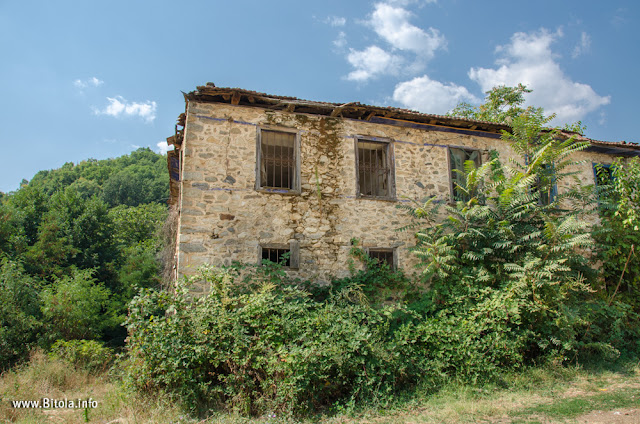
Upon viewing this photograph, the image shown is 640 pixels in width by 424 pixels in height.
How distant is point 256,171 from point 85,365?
237 inches

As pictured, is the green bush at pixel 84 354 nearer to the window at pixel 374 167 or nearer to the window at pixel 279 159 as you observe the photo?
the window at pixel 279 159

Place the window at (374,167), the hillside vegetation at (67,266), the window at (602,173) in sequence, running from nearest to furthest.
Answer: the window at (374,167) → the hillside vegetation at (67,266) → the window at (602,173)

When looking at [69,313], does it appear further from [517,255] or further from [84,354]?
[517,255]

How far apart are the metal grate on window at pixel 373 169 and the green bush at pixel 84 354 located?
7661mm

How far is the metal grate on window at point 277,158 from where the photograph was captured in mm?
9883

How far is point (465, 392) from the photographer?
22.4ft

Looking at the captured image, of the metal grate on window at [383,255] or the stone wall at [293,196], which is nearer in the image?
the stone wall at [293,196]

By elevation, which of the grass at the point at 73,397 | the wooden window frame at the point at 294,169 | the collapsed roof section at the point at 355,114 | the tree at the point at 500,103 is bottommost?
the grass at the point at 73,397

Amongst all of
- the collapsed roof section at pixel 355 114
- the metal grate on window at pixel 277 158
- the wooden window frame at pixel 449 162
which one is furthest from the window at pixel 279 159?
the wooden window frame at pixel 449 162

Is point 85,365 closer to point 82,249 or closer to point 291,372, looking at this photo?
point 291,372

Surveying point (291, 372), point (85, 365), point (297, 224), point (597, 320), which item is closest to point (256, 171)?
point (297, 224)

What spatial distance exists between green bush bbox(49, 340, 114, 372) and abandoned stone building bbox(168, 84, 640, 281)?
12.0 ft

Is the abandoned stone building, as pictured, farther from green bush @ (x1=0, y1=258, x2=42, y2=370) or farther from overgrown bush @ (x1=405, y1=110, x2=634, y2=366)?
green bush @ (x1=0, y1=258, x2=42, y2=370)

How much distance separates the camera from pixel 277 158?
9.95 m
